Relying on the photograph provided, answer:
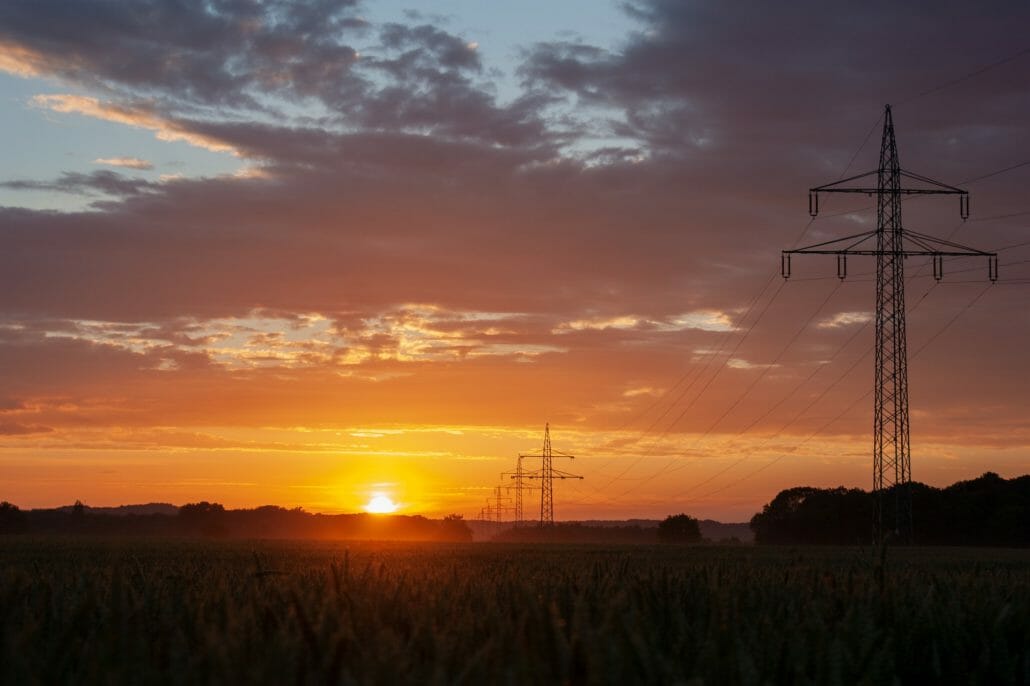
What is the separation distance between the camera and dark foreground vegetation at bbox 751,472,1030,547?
98.1 metres

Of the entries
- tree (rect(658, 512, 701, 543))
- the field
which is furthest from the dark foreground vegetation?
the field

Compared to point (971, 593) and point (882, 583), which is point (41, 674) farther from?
point (971, 593)

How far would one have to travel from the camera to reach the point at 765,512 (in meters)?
130

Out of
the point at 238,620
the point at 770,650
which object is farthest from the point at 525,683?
the point at 770,650

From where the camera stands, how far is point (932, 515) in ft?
336

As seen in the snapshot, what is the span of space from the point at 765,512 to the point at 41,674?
133 m

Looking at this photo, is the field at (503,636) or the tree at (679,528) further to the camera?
the tree at (679,528)

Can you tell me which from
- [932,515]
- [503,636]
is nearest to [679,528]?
[932,515]

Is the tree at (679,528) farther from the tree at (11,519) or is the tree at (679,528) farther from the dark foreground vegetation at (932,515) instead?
the tree at (11,519)

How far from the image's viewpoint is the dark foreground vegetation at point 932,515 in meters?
98.1

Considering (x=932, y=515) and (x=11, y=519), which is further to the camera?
(x=11, y=519)

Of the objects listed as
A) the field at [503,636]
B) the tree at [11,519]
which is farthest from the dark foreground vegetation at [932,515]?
the field at [503,636]

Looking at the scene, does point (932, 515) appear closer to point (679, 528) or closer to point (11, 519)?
point (679, 528)

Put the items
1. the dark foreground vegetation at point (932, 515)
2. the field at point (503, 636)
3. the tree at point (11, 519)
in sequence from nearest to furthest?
the field at point (503, 636), the dark foreground vegetation at point (932, 515), the tree at point (11, 519)
